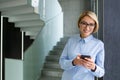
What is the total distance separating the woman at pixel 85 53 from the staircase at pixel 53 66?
255cm

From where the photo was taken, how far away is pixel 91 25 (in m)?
1.58

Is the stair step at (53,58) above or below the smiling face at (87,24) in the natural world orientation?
below

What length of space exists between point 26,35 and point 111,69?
3519 mm

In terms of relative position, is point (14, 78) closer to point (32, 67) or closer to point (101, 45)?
point (32, 67)

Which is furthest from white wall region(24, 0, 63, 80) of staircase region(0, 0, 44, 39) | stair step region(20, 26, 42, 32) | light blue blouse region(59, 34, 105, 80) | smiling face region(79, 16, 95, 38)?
smiling face region(79, 16, 95, 38)

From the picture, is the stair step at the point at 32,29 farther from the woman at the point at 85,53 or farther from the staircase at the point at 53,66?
the woman at the point at 85,53

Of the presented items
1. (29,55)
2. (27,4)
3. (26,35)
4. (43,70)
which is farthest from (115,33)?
(26,35)

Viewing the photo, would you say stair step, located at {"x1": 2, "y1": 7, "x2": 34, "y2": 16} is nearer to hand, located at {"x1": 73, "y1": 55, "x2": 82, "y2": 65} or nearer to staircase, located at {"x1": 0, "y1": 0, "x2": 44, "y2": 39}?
staircase, located at {"x1": 0, "y1": 0, "x2": 44, "y2": 39}

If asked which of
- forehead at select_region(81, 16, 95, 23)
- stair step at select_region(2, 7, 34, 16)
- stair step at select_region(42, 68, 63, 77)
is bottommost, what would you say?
stair step at select_region(42, 68, 63, 77)

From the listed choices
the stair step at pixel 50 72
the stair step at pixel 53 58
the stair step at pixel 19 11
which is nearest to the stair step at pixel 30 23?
the stair step at pixel 19 11

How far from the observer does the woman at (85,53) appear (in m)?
1.55

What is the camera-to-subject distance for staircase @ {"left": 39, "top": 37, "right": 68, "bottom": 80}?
4383 millimetres

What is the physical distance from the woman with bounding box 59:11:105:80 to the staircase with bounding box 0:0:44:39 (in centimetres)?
249

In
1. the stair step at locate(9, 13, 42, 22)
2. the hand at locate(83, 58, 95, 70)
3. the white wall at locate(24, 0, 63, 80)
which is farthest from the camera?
the stair step at locate(9, 13, 42, 22)
